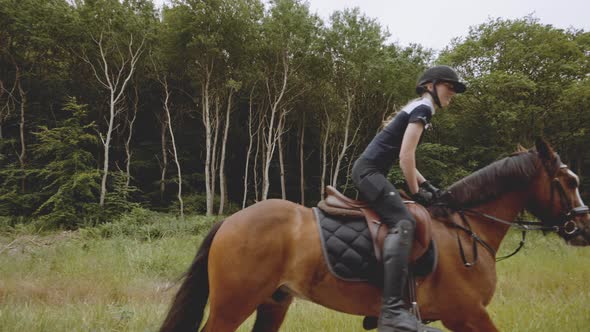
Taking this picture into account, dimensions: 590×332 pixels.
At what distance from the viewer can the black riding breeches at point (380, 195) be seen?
293cm

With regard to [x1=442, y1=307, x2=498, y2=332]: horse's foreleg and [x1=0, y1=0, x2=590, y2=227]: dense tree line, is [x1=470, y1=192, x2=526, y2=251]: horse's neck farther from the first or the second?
[x1=0, y1=0, x2=590, y2=227]: dense tree line

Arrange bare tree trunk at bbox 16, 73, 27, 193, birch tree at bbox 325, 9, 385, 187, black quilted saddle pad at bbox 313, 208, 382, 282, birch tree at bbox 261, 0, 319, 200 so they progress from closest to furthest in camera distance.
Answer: black quilted saddle pad at bbox 313, 208, 382, 282 < birch tree at bbox 261, 0, 319, 200 < bare tree trunk at bbox 16, 73, 27, 193 < birch tree at bbox 325, 9, 385, 187

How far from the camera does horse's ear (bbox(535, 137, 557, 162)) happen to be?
126 inches

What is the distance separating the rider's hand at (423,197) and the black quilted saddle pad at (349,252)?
2.11ft

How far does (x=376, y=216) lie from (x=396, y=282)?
0.58 meters

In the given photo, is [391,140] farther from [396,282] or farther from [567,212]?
[567,212]

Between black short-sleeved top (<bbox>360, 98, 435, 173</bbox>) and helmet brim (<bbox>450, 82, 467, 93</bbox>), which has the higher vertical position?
helmet brim (<bbox>450, 82, 467, 93</bbox>)

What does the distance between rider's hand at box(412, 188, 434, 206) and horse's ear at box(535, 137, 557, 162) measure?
43.3 inches

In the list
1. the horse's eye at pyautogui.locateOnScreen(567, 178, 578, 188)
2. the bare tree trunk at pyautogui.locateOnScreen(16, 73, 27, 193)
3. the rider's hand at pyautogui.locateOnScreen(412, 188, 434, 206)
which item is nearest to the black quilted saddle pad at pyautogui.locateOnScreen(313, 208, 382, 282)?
the rider's hand at pyautogui.locateOnScreen(412, 188, 434, 206)

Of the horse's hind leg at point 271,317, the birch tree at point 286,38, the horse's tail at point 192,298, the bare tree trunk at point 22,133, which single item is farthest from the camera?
the bare tree trunk at point 22,133

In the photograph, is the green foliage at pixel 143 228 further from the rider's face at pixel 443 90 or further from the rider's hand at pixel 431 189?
the rider's face at pixel 443 90

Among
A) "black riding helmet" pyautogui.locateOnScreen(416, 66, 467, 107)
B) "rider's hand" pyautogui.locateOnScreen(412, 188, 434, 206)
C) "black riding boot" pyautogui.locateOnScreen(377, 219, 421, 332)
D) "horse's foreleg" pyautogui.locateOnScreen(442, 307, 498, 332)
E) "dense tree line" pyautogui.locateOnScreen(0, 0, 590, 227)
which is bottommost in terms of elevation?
"horse's foreleg" pyautogui.locateOnScreen(442, 307, 498, 332)

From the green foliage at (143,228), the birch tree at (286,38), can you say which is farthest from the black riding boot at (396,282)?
the birch tree at (286,38)

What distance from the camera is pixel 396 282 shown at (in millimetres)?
2758
